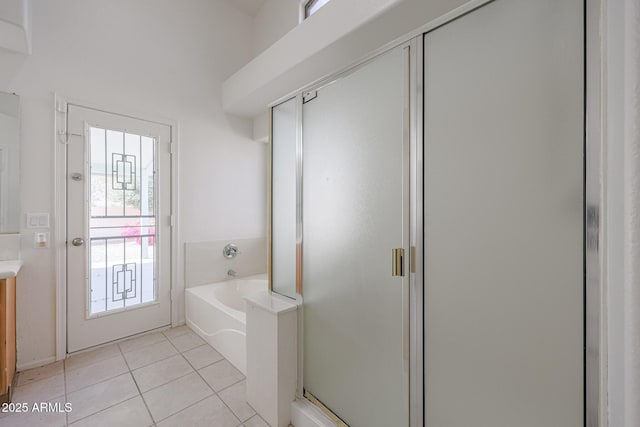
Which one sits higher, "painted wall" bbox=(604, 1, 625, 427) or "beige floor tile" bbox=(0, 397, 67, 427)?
"painted wall" bbox=(604, 1, 625, 427)

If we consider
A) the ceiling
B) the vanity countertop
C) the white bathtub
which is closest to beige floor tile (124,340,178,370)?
the white bathtub

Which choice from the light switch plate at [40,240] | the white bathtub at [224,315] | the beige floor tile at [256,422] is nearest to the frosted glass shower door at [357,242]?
the beige floor tile at [256,422]

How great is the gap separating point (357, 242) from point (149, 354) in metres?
2.16

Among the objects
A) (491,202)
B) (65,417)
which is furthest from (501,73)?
(65,417)

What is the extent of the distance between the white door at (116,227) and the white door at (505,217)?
260cm

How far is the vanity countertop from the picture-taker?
63.1 inches

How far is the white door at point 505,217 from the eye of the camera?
0.78m

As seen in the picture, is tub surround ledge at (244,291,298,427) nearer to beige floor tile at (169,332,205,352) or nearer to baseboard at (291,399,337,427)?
baseboard at (291,399,337,427)

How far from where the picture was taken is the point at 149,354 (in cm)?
228

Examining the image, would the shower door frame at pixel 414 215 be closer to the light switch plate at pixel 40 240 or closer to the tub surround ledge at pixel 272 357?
the tub surround ledge at pixel 272 357

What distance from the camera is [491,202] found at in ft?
3.03

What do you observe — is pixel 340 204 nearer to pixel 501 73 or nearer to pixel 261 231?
pixel 501 73

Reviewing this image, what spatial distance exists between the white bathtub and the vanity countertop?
126 centimetres

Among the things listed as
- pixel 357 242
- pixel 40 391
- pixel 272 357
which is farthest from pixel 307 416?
pixel 40 391
